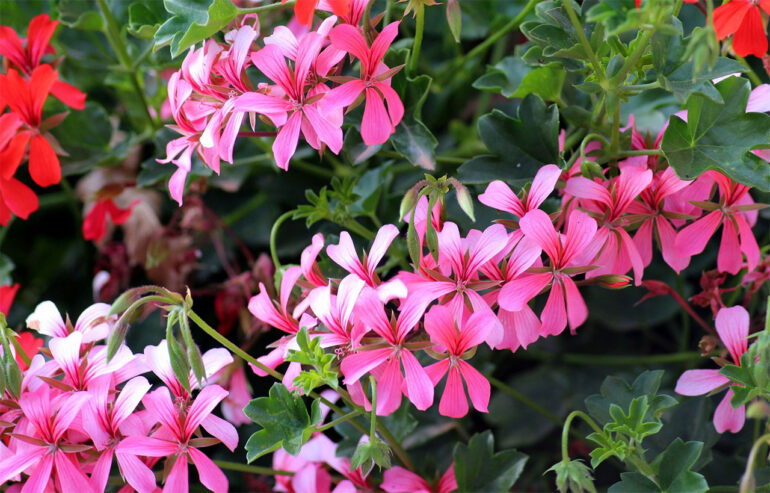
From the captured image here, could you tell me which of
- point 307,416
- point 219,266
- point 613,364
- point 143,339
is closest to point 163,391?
point 307,416

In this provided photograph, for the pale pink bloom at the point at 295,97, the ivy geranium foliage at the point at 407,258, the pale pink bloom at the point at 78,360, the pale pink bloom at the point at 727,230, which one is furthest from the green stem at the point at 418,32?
the pale pink bloom at the point at 78,360

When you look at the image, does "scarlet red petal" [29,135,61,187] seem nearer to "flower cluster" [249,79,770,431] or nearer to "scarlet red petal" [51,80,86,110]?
"scarlet red petal" [51,80,86,110]

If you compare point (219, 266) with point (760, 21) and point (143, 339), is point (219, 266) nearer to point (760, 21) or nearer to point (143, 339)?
point (143, 339)

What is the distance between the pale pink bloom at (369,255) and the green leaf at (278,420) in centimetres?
13

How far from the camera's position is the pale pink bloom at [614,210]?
2.37 feet

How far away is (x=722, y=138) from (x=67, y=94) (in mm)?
745

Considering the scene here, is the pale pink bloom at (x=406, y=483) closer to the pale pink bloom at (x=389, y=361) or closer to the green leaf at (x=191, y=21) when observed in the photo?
the pale pink bloom at (x=389, y=361)

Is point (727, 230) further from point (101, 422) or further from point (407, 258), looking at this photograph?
point (101, 422)

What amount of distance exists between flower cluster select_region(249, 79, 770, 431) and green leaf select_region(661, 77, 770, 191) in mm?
30

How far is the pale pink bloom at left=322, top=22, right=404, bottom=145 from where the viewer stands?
714 millimetres

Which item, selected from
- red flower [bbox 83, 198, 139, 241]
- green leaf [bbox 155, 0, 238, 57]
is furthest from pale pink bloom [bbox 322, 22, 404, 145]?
red flower [bbox 83, 198, 139, 241]

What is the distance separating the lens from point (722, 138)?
75cm

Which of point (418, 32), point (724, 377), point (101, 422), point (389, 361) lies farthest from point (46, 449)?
point (724, 377)

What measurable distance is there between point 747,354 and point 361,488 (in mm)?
410
